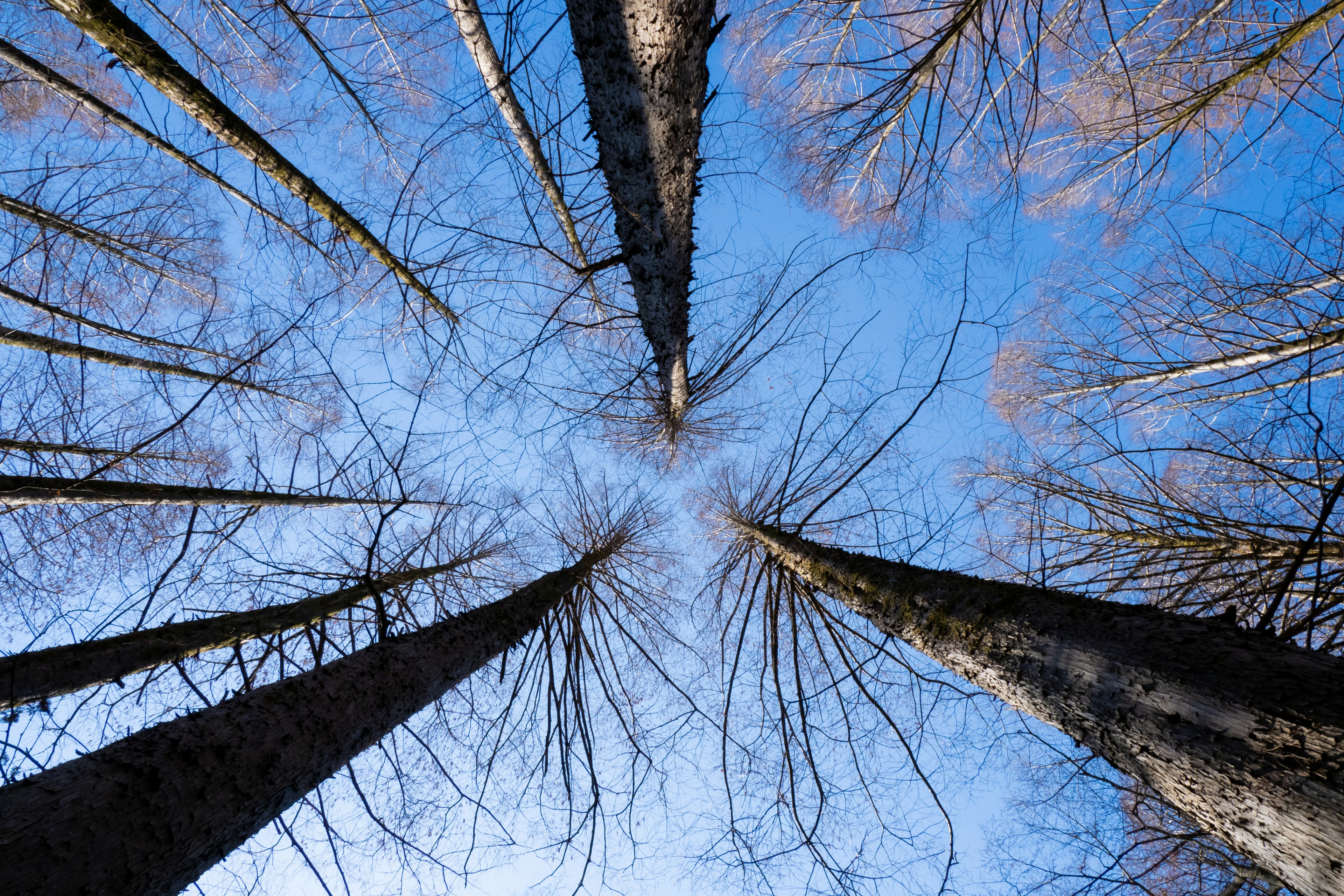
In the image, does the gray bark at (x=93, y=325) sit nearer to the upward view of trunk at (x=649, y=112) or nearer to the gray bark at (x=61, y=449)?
the gray bark at (x=61, y=449)

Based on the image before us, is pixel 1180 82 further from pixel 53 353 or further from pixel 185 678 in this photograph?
pixel 53 353

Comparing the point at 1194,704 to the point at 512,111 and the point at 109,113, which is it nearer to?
the point at 512,111

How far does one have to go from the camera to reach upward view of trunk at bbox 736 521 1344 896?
3.80 ft

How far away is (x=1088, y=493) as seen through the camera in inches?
122

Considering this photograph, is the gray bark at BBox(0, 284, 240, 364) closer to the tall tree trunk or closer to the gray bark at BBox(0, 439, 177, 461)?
the gray bark at BBox(0, 439, 177, 461)

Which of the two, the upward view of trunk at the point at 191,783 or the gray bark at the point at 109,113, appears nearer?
the upward view of trunk at the point at 191,783

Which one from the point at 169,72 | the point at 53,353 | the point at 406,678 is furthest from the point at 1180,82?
the point at 53,353

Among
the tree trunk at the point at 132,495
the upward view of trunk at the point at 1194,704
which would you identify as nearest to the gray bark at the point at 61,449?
the tree trunk at the point at 132,495

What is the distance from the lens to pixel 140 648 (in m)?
3.86

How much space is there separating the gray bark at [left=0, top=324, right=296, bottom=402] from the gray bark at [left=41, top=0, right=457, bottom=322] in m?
1.44

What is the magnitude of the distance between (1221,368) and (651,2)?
6.12 metres

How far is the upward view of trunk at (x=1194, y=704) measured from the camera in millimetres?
1157

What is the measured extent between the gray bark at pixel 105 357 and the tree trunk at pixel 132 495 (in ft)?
3.42

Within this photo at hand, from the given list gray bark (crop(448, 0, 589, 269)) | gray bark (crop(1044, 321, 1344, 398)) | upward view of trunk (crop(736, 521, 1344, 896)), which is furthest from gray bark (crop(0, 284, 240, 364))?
gray bark (crop(1044, 321, 1344, 398))
